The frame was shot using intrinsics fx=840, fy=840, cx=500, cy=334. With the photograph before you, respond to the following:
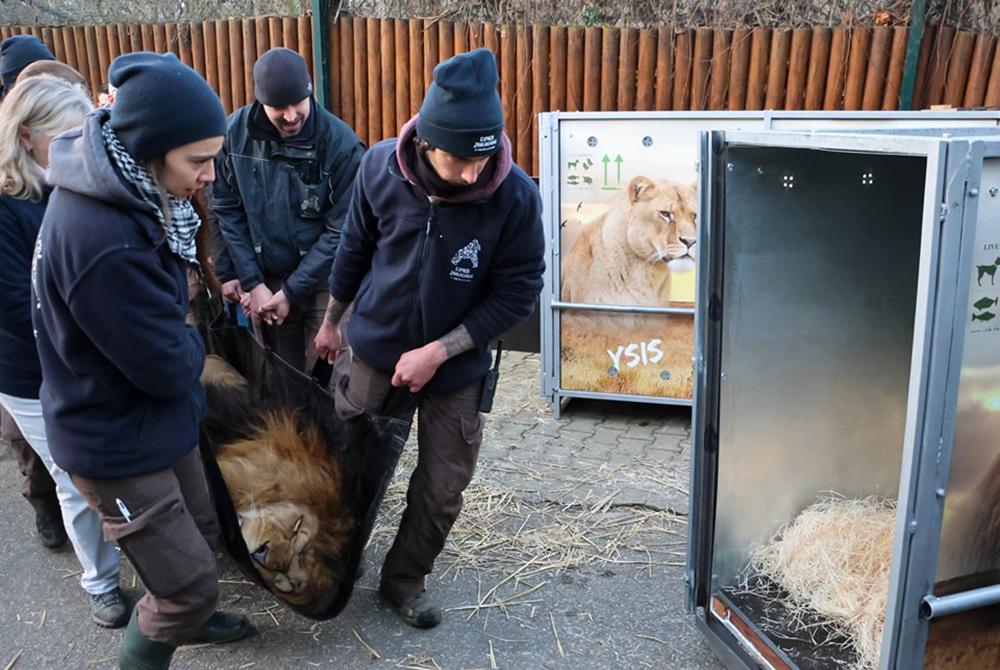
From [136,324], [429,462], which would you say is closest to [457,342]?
[429,462]

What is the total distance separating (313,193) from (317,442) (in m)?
1.36

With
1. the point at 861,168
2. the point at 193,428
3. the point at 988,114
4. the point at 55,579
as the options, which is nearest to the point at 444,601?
the point at 193,428

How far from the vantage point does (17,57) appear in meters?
4.62

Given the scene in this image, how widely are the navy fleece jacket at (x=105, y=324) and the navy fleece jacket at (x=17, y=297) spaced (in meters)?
0.69

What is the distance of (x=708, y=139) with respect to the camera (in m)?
2.64

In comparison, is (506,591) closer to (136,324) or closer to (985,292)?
(136,324)

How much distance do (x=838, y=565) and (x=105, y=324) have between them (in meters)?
2.56

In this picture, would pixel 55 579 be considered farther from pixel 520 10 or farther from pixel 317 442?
pixel 520 10

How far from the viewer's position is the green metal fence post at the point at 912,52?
502cm

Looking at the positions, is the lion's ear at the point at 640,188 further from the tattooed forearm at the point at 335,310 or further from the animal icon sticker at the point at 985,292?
the animal icon sticker at the point at 985,292

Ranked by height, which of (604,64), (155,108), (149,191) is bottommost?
(149,191)

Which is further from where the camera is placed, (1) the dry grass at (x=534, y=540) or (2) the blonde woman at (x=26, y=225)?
(1) the dry grass at (x=534, y=540)

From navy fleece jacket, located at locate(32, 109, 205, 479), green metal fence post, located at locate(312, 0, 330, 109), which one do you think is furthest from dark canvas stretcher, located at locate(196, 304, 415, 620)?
green metal fence post, located at locate(312, 0, 330, 109)

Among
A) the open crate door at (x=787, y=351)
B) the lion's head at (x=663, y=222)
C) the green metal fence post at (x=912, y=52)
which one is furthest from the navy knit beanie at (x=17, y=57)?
the green metal fence post at (x=912, y=52)
